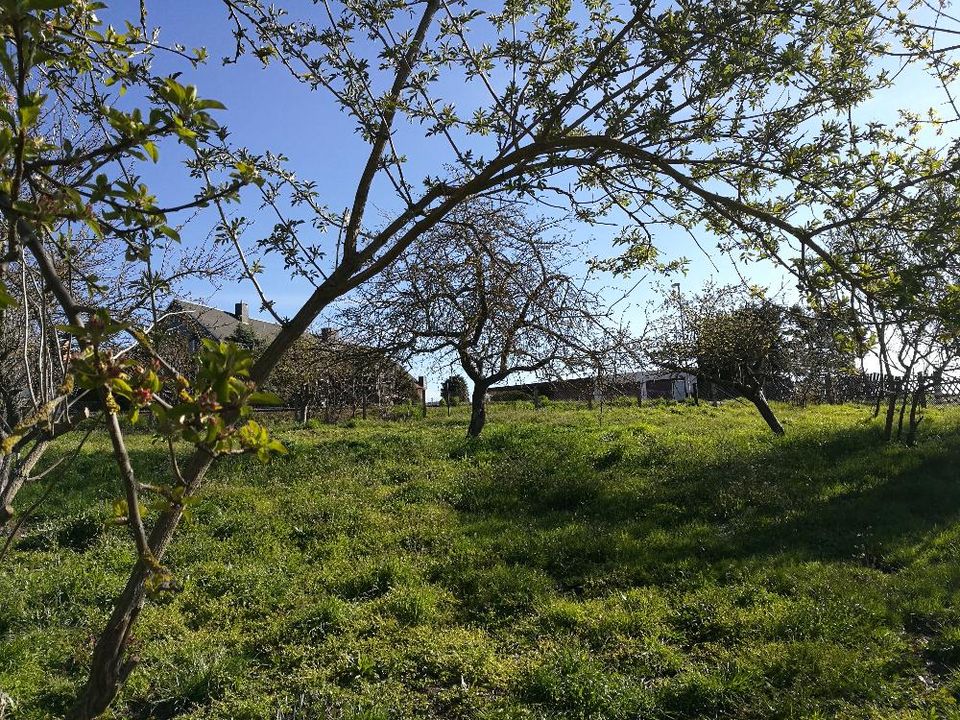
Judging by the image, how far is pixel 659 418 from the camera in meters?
15.1

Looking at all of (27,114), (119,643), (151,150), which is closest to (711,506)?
(119,643)

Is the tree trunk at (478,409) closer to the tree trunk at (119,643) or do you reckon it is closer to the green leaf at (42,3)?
the tree trunk at (119,643)

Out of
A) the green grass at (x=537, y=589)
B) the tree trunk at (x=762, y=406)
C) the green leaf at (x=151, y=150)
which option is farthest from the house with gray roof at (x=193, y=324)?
the tree trunk at (x=762, y=406)

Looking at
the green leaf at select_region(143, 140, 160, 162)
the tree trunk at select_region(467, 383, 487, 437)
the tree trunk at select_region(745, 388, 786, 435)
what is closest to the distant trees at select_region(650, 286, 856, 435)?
the tree trunk at select_region(745, 388, 786, 435)

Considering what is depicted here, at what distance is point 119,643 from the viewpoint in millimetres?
2570

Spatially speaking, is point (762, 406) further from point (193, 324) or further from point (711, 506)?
point (193, 324)

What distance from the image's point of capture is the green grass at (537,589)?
15.6 feet

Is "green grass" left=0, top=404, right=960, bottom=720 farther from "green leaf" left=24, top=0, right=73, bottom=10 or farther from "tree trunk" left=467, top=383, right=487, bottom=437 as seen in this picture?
"green leaf" left=24, top=0, right=73, bottom=10

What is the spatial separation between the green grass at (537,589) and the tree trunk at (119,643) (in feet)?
7.74

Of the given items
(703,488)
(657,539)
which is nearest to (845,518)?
(703,488)

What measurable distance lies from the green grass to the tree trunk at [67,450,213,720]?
7.74ft

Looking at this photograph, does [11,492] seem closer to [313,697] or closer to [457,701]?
[313,697]

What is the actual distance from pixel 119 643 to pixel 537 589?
449 centimetres

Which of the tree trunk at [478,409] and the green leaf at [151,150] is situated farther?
the tree trunk at [478,409]
